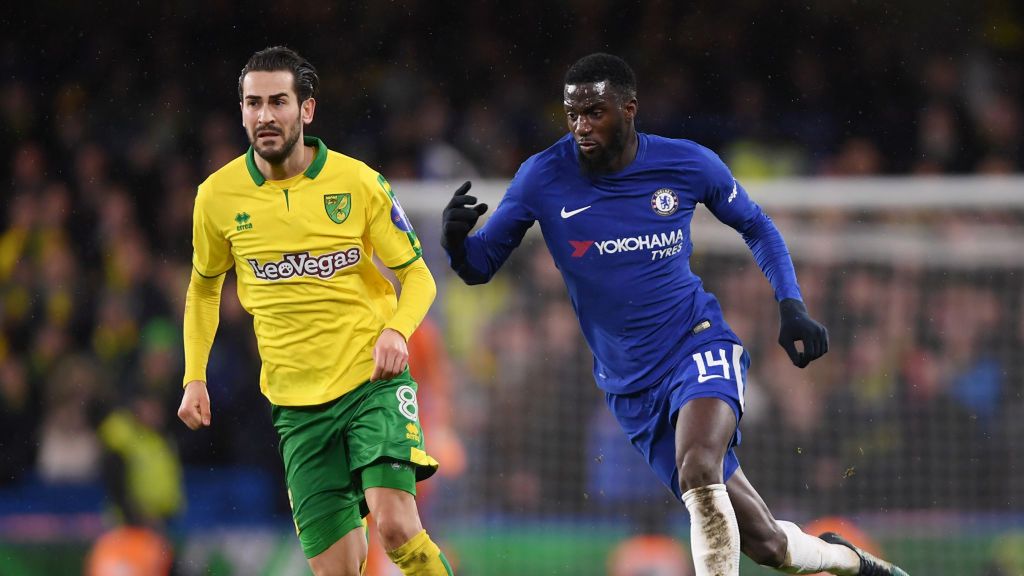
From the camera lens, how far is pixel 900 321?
9695 mm

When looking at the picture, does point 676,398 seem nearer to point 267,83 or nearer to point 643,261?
point 643,261

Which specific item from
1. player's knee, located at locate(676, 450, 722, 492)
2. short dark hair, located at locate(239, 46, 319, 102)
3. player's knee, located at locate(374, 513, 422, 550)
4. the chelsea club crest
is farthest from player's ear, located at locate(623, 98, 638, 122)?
player's knee, located at locate(374, 513, 422, 550)

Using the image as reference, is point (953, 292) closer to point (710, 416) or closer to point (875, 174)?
point (875, 174)

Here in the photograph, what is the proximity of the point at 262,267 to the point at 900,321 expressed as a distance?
554 centimetres

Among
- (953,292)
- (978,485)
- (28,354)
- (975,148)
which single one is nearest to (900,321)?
(953,292)

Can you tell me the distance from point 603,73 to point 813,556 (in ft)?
6.45

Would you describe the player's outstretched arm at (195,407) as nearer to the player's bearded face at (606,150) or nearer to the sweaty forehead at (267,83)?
the sweaty forehead at (267,83)

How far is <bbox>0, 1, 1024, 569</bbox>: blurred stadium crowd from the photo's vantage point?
31.2ft

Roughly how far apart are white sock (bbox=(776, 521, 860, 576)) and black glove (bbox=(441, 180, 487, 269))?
62.3 inches

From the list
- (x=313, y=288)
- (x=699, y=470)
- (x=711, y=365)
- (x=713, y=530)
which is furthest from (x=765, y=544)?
(x=313, y=288)

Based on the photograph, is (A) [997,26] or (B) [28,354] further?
(A) [997,26]

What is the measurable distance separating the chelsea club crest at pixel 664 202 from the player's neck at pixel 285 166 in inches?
50.6

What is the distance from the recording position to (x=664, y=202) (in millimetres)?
5547

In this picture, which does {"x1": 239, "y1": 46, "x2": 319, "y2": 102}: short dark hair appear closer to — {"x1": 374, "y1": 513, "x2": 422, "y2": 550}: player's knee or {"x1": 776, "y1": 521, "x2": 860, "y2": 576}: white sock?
{"x1": 374, "y1": 513, "x2": 422, "y2": 550}: player's knee
